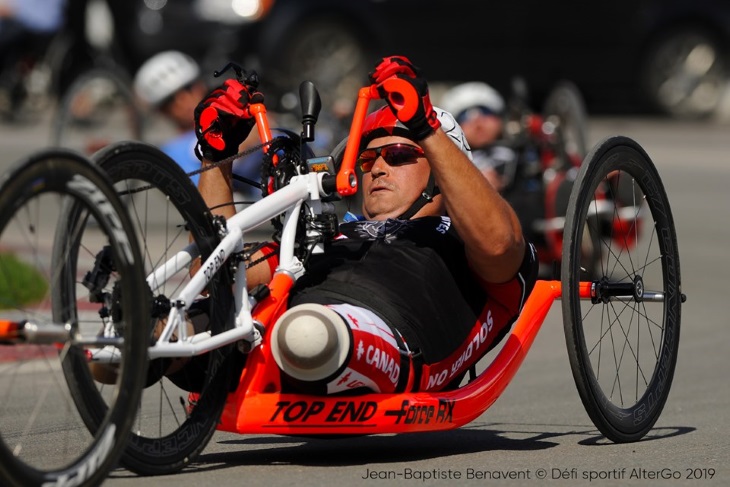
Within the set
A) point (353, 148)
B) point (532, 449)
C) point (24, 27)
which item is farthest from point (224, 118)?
point (24, 27)

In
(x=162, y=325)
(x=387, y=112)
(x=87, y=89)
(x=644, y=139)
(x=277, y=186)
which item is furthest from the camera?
(x=644, y=139)

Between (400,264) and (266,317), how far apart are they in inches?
23.3

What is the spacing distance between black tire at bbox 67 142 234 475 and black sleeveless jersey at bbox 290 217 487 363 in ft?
1.30

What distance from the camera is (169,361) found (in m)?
5.15

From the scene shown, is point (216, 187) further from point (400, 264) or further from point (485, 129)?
point (485, 129)

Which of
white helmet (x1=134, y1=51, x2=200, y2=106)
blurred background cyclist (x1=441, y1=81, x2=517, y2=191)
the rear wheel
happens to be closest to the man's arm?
blurred background cyclist (x1=441, y1=81, x2=517, y2=191)

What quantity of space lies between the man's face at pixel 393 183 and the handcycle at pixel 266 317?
412 mm

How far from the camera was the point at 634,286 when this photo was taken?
6.03 meters

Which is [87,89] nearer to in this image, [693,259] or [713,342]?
[693,259]

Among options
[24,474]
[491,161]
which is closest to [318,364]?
[24,474]

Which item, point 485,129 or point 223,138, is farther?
point 485,129

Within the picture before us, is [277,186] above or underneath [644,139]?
underneath

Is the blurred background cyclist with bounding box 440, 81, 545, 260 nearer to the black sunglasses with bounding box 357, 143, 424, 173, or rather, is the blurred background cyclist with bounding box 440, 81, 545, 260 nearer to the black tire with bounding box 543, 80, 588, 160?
the black tire with bounding box 543, 80, 588, 160

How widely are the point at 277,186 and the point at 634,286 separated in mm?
1404
